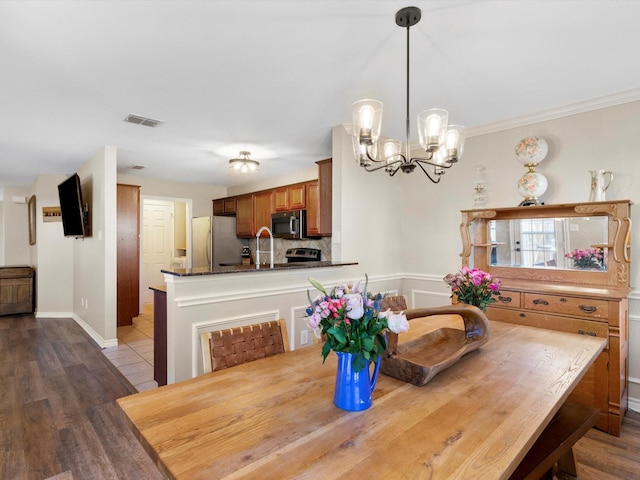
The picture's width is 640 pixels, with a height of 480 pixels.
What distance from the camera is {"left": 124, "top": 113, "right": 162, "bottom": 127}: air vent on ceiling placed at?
307 centimetres

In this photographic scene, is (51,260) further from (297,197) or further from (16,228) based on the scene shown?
(297,197)

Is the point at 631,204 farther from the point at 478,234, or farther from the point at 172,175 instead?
the point at 172,175

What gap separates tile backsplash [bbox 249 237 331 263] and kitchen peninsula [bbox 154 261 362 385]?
1.81 metres

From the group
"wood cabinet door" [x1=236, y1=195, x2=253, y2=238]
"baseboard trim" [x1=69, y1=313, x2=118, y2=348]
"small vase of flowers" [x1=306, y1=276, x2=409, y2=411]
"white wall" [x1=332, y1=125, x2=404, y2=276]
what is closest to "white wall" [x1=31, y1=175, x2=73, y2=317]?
"baseboard trim" [x1=69, y1=313, x2=118, y2=348]

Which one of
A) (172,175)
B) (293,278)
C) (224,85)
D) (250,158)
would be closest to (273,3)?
(224,85)

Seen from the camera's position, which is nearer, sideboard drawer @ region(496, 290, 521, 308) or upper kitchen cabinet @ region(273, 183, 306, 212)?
sideboard drawer @ region(496, 290, 521, 308)

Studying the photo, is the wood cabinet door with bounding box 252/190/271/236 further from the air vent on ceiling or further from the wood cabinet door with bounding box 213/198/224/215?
the air vent on ceiling

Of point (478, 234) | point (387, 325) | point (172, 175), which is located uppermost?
point (172, 175)

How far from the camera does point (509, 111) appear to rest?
2.95m

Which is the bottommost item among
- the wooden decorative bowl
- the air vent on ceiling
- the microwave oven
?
the wooden decorative bowl

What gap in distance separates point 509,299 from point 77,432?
10.5 ft

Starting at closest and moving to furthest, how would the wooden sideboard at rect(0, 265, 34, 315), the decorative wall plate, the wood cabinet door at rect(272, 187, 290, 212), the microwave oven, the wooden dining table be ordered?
1. the wooden dining table
2. the decorative wall plate
3. the microwave oven
4. the wood cabinet door at rect(272, 187, 290, 212)
5. the wooden sideboard at rect(0, 265, 34, 315)

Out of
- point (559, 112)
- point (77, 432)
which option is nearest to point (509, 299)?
point (559, 112)

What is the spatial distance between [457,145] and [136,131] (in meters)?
3.06
